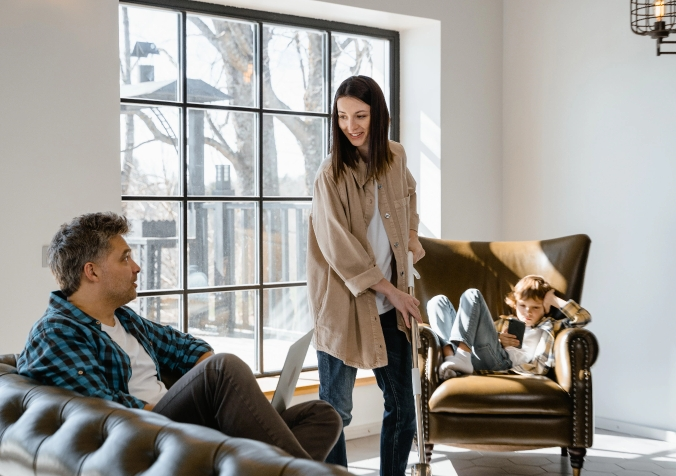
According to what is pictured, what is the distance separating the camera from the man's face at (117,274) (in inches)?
74.9

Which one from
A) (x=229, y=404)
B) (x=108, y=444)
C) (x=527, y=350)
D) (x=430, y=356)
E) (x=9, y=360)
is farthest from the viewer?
(x=527, y=350)

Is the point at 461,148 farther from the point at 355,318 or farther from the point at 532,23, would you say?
the point at 355,318

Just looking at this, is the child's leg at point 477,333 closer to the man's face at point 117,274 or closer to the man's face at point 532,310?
the man's face at point 532,310

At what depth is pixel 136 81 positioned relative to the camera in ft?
11.7

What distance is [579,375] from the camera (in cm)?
306

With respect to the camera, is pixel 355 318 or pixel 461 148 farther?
pixel 461 148

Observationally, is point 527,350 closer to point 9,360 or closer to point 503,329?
point 503,329

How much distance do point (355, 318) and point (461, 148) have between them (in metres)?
2.17

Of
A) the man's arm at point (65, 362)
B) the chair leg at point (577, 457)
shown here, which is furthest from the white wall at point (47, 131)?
the chair leg at point (577, 457)

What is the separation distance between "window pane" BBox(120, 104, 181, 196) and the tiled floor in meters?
1.57

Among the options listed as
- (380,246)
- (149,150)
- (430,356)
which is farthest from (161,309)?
(380,246)

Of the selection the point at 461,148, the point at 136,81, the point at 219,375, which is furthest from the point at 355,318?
the point at 461,148

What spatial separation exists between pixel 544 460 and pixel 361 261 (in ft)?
5.76

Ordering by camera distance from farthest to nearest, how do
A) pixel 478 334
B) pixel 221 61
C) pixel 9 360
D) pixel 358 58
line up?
pixel 358 58, pixel 221 61, pixel 478 334, pixel 9 360
